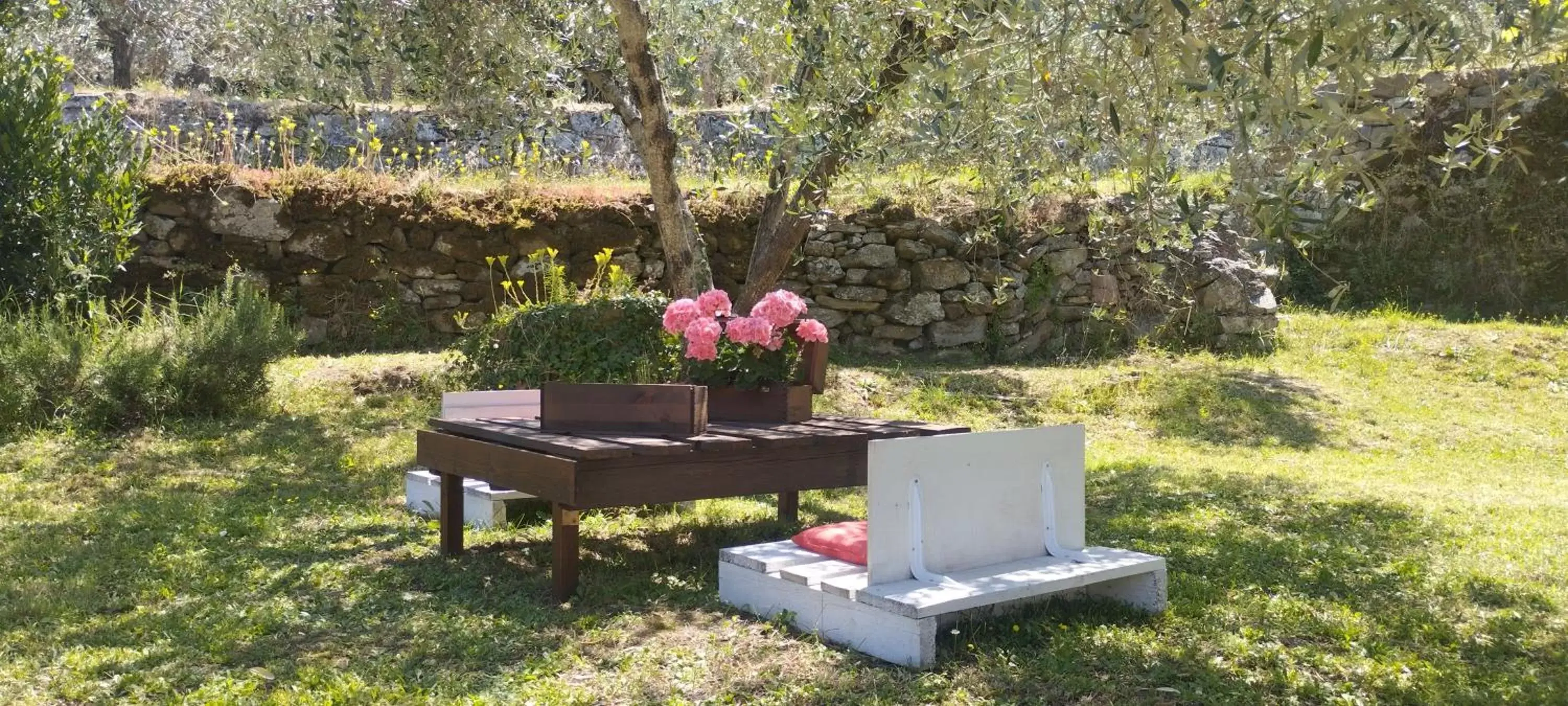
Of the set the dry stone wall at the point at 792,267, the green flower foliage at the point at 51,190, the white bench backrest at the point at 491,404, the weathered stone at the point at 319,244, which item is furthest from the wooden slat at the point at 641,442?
the weathered stone at the point at 319,244

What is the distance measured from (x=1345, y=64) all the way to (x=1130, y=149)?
1.22 m

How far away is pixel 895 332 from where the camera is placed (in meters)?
11.0

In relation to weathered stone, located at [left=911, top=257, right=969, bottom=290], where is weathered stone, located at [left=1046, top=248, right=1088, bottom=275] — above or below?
above

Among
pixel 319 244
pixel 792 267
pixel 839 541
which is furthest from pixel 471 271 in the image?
pixel 839 541

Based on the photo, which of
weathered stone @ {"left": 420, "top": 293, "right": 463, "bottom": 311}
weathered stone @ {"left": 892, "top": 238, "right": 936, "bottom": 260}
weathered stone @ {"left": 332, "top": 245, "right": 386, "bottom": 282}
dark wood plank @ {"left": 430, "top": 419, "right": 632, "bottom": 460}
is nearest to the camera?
dark wood plank @ {"left": 430, "top": 419, "right": 632, "bottom": 460}

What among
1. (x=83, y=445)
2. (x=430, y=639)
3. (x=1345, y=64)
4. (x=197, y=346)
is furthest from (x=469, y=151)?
(x=1345, y=64)

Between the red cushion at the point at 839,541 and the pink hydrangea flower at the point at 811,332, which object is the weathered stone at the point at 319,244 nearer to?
the pink hydrangea flower at the point at 811,332

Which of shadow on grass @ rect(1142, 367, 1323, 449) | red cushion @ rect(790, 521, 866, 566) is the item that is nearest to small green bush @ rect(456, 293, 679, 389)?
red cushion @ rect(790, 521, 866, 566)

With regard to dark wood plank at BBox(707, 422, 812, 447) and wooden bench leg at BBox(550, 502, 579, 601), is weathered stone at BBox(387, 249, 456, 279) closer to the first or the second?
dark wood plank at BBox(707, 422, 812, 447)

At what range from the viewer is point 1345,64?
3488mm

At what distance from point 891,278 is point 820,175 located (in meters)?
3.93

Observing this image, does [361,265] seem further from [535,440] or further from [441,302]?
[535,440]

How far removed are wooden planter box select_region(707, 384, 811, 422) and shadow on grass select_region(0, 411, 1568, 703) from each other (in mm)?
534

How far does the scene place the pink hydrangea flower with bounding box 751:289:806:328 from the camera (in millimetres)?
5020
